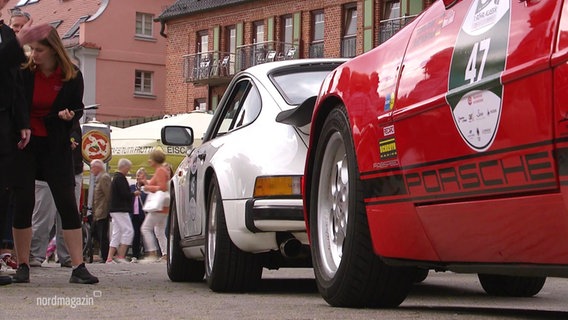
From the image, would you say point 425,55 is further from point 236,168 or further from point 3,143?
point 3,143

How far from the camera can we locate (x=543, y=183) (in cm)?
449

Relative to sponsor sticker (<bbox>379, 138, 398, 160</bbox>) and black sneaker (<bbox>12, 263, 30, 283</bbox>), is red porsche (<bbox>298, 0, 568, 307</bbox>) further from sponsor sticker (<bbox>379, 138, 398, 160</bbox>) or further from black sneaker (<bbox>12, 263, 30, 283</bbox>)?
black sneaker (<bbox>12, 263, 30, 283</bbox>)

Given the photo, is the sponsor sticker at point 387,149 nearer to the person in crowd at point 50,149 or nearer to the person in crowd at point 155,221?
the person in crowd at point 50,149

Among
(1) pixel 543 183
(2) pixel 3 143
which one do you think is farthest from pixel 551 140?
(2) pixel 3 143

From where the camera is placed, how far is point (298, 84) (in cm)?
885

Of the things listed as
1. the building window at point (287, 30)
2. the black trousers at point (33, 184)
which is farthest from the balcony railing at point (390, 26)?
the black trousers at point (33, 184)

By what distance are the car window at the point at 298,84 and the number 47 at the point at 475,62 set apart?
3524 millimetres

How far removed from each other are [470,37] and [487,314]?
1470mm

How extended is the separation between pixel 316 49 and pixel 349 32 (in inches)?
80.7

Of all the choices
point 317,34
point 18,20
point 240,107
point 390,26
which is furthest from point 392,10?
point 240,107

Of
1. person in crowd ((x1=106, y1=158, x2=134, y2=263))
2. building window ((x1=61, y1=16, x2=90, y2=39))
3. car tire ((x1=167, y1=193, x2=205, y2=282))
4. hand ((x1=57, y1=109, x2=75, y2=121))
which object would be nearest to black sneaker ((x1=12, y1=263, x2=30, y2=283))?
hand ((x1=57, y1=109, x2=75, y2=121))

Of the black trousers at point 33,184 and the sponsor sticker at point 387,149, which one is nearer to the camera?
the sponsor sticker at point 387,149

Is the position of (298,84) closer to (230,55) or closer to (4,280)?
(4,280)

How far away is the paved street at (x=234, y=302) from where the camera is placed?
595 cm
